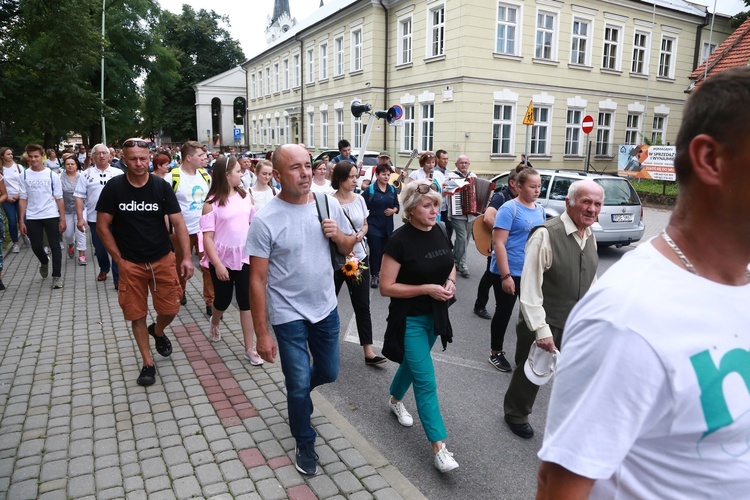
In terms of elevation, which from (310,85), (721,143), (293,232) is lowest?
(293,232)

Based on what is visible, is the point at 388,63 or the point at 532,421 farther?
the point at 388,63

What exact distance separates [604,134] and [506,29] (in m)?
8.07

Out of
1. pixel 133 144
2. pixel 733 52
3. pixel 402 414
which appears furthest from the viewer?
pixel 733 52

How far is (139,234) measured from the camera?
466cm

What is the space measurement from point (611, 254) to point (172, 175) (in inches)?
347

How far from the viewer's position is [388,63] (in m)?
27.9

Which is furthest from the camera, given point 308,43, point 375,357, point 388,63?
point 308,43

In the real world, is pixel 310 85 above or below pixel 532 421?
above

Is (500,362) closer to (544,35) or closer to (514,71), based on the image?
(514,71)

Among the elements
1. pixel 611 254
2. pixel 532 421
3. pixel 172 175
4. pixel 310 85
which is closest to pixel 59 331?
pixel 172 175

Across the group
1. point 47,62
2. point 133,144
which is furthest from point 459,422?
point 47,62

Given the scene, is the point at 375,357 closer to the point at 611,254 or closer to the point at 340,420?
the point at 340,420

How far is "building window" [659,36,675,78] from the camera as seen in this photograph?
92.1 ft

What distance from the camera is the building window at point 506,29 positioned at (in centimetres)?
2264
